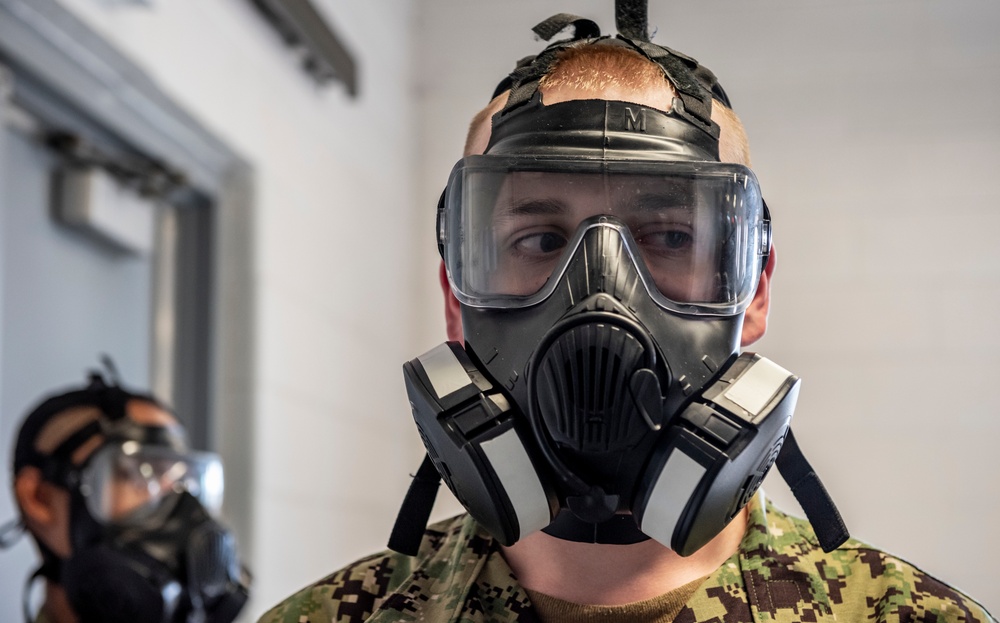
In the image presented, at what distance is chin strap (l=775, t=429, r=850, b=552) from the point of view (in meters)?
1.30

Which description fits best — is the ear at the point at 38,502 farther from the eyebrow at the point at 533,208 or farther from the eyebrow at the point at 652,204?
the eyebrow at the point at 652,204

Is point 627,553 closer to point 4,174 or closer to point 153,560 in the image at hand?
point 153,560

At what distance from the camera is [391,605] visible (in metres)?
1.38

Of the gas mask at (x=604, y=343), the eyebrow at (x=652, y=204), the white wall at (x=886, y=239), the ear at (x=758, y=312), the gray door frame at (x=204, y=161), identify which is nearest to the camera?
the gas mask at (x=604, y=343)

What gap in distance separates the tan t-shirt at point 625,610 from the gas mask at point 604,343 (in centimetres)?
7

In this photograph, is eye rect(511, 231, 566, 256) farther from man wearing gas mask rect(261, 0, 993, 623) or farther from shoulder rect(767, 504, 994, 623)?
shoulder rect(767, 504, 994, 623)

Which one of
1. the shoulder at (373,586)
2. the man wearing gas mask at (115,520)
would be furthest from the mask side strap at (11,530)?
the shoulder at (373,586)

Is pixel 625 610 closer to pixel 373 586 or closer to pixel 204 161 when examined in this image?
pixel 373 586

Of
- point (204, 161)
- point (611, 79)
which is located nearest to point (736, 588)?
point (611, 79)

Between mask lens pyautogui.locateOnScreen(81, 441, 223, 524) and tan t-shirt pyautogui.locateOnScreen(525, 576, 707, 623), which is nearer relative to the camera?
tan t-shirt pyautogui.locateOnScreen(525, 576, 707, 623)

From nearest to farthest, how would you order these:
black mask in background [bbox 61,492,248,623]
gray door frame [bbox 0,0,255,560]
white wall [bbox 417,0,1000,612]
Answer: black mask in background [bbox 61,492,248,623] < gray door frame [bbox 0,0,255,560] < white wall [bbox 417,0,1000,612]

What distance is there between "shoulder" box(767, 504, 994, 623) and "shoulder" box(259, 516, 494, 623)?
0.39 metres

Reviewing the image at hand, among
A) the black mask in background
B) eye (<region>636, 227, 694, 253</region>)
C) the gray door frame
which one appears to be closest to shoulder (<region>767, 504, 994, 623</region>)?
eye (<region>636, 227, 694, 253</region>)

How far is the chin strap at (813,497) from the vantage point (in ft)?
4.27
